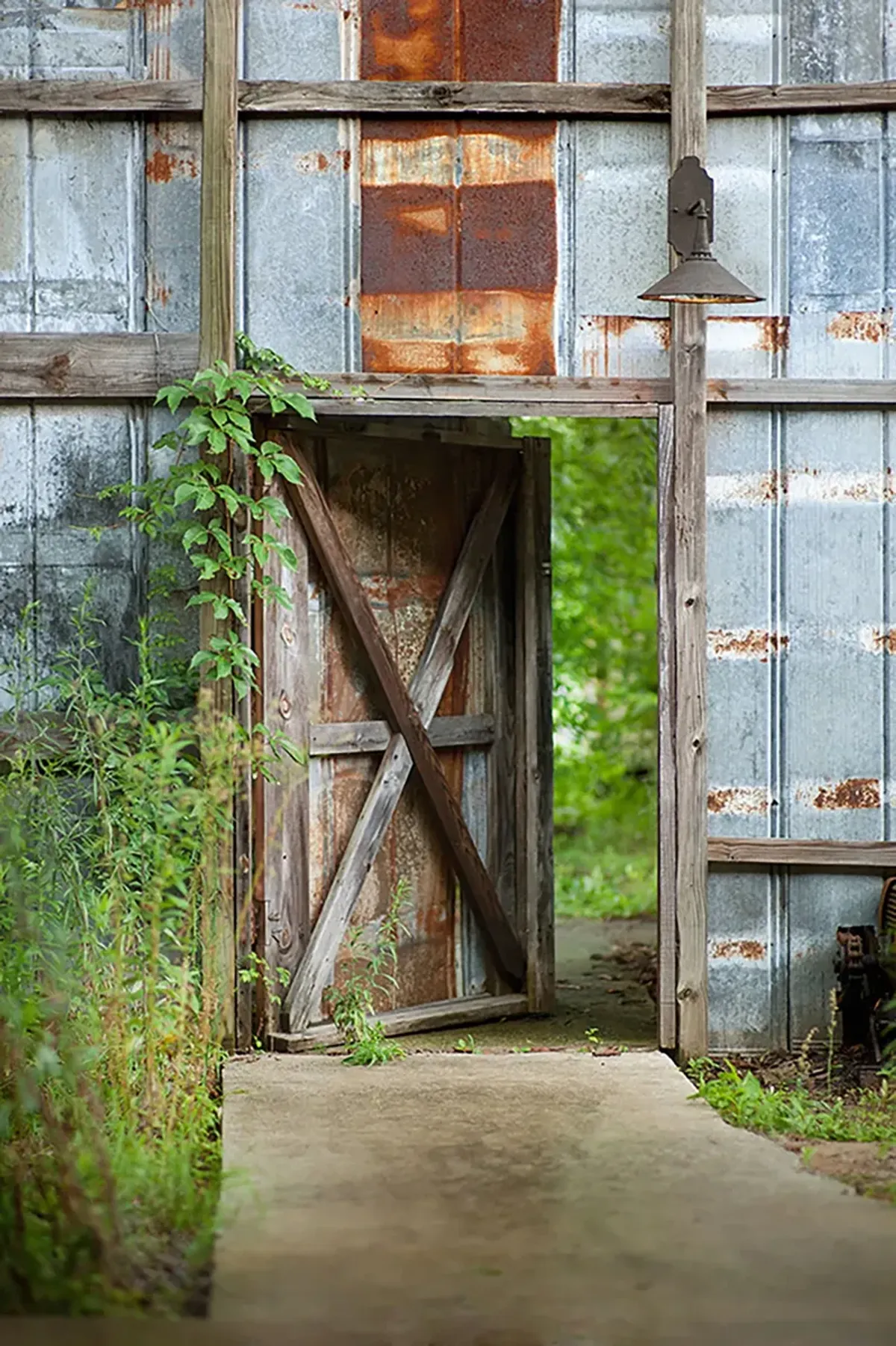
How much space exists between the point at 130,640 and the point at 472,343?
181 centimetres

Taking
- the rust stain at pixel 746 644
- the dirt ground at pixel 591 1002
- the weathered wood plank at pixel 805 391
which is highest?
the weathered wood plank at pixel 805 391

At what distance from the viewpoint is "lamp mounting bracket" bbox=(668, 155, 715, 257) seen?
21.6 feet

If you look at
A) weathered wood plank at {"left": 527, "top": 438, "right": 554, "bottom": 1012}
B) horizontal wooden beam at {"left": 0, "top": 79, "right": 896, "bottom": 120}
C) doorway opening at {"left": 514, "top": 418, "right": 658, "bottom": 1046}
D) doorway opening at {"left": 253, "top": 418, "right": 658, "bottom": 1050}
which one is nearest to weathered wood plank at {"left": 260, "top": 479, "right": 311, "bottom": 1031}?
doorway opening at {"left": 253, "top": 418, "right": 658, "bottom": 1050}

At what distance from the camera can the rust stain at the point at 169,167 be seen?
702 centimetres

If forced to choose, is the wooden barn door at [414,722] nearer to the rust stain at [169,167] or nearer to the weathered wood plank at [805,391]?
the rust stain at [169,167]

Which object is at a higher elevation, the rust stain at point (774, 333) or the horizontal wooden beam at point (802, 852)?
the rust stain at point (774, 333)

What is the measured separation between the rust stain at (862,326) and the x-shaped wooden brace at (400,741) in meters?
1.87

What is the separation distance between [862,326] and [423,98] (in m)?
2.00

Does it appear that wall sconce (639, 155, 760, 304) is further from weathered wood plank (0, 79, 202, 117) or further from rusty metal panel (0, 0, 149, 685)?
rusty metal panel (0, 0, 149, 685)

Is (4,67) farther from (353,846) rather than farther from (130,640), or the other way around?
(353,846)

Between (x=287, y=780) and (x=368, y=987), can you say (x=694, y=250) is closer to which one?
(x=287, y=780)

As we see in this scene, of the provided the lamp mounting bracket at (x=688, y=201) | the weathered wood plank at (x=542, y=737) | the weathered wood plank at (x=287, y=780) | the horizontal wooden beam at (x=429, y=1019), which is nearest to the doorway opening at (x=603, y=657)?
the weathered wood plank at (x=542, y=737)

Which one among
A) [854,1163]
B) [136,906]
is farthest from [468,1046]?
[854,1163]

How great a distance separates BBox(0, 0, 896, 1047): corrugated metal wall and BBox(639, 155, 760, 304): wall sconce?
0.32 metres
